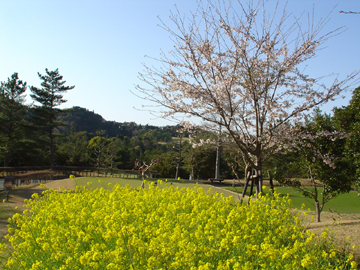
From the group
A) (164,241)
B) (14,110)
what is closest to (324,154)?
(164,241)

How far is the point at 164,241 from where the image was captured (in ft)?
9.21

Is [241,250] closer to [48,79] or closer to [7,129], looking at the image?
[7,129]

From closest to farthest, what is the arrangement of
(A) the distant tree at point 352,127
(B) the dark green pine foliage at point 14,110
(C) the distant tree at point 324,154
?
(A) the distant tree at point 352,127
(C) the distant tree at point 324,154
(B) the dark green pine foliage at point 14,110

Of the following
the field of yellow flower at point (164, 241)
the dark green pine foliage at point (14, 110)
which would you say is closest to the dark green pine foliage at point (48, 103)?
the dark green pine foliage at point (14, 110)

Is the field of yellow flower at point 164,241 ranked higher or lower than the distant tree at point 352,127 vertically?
lower

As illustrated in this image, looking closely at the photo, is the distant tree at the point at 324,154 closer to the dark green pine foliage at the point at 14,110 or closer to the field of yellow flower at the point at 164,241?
the field of yellow flower at the point at 164,241

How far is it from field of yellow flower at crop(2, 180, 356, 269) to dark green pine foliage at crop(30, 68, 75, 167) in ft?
77.9

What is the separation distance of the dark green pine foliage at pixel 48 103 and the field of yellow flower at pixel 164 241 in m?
23.8

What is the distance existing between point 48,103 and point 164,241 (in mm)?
28263

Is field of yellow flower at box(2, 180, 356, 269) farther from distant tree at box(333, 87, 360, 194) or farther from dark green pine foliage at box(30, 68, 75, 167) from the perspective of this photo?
dark green pine foliage at box(30, 68, 75, 167)

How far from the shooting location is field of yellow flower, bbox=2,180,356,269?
251 centimetres

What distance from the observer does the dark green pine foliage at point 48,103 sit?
26547mm

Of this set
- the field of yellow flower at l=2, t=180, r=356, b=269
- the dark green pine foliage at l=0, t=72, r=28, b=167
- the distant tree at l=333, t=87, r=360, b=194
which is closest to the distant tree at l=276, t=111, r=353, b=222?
the distant tree at l=333, t=87, r=360, b=194

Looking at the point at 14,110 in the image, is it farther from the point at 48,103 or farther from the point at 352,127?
the point at 352,127
